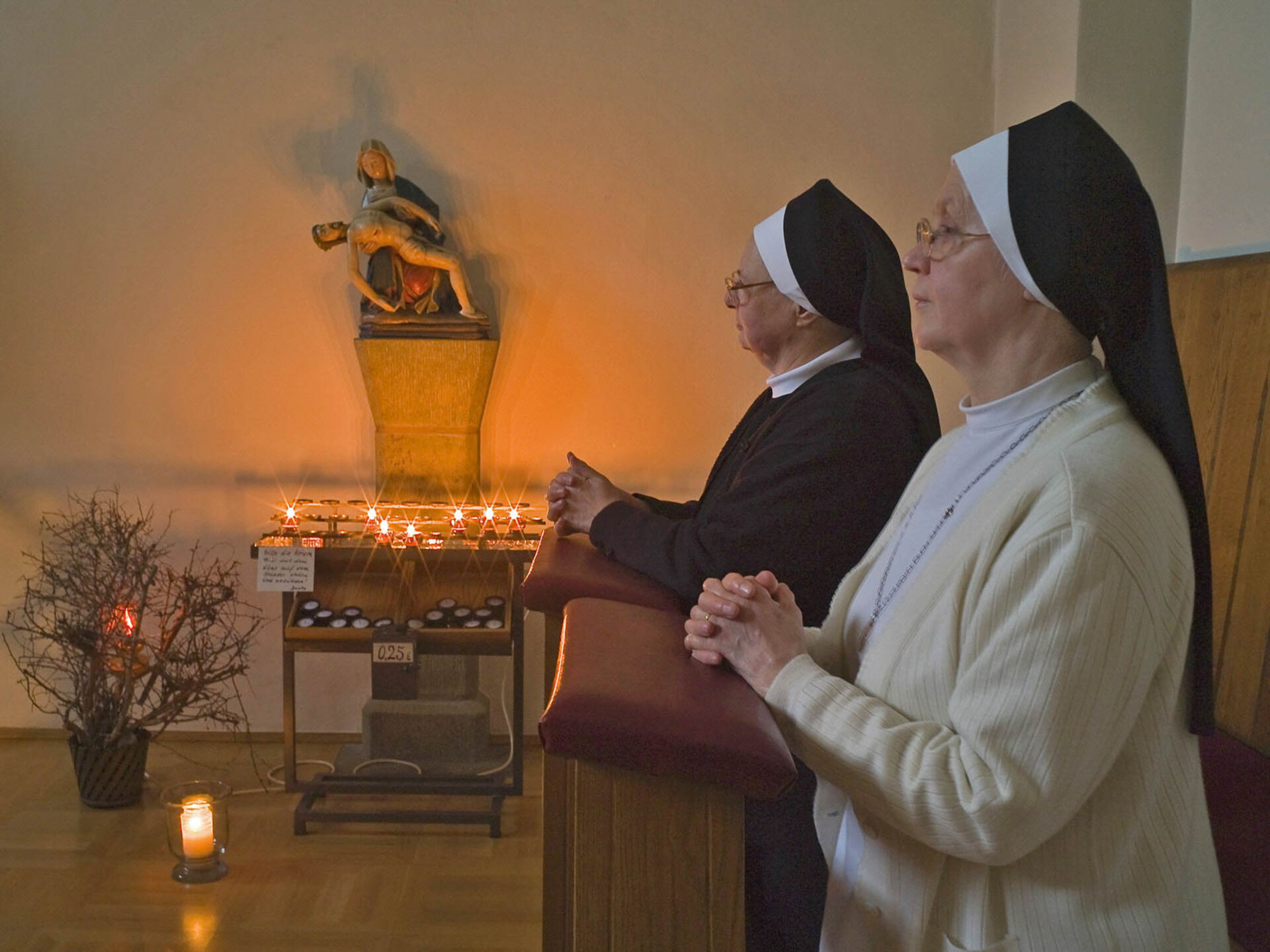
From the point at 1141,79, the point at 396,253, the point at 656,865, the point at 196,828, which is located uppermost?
the point at 1141,79

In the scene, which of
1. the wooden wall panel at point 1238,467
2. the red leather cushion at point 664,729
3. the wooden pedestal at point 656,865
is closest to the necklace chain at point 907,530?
the red leather cushion at point 664,729

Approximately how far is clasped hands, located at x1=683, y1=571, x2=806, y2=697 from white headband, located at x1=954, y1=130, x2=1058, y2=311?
1.49 ft

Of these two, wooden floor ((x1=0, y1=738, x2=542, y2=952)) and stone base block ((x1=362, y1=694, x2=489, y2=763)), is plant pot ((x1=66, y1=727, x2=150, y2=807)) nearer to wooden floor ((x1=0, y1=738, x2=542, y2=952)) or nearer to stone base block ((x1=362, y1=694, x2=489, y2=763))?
wooden floor ((x1=0, y1=738, x2=542, y2=952))

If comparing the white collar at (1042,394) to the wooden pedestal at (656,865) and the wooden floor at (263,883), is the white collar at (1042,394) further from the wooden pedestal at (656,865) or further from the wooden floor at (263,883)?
the wooden floor at (263,883)

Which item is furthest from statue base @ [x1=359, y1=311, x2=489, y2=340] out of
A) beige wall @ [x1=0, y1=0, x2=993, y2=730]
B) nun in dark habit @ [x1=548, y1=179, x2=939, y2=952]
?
nun in dark habit @ [x1=548, y1=179, x2=939, y2=952]

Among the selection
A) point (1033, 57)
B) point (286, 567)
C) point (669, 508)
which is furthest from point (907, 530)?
point (1033, 57)

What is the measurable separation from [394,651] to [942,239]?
259 centimetres

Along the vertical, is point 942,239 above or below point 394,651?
above

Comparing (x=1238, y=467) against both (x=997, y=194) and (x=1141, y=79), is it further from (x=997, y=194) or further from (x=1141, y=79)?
(x=997, y=194)

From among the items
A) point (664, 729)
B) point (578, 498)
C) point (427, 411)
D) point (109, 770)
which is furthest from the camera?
point (427, 411)

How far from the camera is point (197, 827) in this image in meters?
3.14

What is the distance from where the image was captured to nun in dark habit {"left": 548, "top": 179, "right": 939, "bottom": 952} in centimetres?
171

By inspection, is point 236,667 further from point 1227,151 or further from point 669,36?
point 1227,151

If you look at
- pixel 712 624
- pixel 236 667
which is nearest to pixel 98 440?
pixel 236 667
